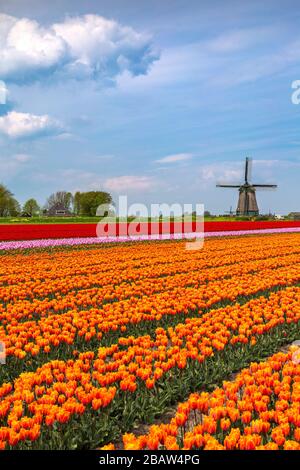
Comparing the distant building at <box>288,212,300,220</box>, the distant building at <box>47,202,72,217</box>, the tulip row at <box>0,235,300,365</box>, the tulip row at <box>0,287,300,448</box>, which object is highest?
the distant building at <box>47,202,72,217</box>

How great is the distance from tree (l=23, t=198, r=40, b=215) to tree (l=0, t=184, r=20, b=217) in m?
14.6

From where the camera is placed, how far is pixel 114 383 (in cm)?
575

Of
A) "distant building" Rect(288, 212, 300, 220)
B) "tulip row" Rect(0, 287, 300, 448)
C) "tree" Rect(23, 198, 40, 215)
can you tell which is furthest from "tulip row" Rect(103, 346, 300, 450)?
"tree" Rect(23, 198, 40, 215)

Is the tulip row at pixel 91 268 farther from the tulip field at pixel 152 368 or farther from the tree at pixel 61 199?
the tree at pixel 61 199

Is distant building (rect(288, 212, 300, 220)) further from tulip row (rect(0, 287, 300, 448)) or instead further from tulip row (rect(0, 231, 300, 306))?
tulip row (rect(0, 287, 300, 448))

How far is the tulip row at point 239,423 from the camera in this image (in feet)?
12.9

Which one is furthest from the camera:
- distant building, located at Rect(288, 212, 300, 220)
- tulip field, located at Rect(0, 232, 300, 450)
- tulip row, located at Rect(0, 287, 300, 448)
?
distant building, located at Rect(288, 212, 300, 220)

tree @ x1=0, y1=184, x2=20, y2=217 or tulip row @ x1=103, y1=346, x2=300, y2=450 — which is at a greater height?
tree @ x1=0, y1=184, x2=20, y2=217

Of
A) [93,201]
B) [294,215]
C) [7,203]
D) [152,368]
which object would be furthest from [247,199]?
[152,368]

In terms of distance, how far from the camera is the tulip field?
438 cm

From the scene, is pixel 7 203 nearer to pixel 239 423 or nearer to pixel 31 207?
pixel 31 207

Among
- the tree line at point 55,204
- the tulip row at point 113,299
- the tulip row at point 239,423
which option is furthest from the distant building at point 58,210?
the tulip row at point 239,423
